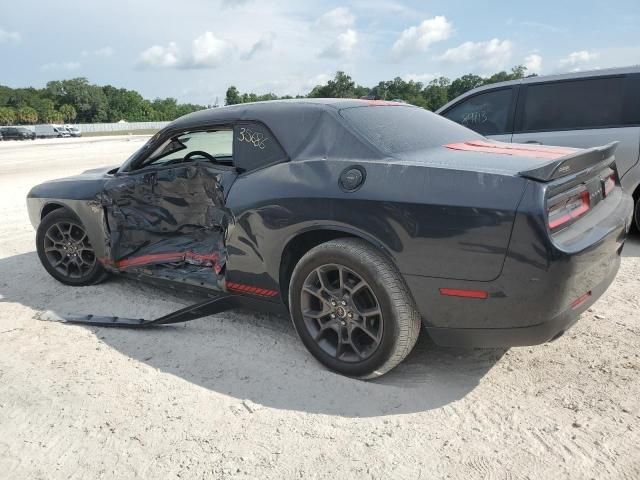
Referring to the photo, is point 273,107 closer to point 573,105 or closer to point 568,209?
point 568,209

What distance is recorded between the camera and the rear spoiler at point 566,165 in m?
2.32

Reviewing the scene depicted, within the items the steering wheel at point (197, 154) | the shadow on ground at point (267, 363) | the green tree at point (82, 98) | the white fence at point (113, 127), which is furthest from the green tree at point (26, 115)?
the steering wheel at point (197, 154)

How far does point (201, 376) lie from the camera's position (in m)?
3.04

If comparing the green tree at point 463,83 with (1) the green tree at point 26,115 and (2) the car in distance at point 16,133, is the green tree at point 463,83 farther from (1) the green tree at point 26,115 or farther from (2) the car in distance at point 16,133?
(1) the green tree at point 26,115

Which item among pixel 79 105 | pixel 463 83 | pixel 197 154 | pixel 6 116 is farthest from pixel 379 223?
pixel 79 105

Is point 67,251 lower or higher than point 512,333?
lower

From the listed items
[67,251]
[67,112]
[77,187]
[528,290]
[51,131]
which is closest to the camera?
[528,290]

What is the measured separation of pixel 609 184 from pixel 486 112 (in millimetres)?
3174

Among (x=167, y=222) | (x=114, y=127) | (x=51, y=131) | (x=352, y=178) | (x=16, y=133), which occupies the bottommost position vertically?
(x=114, y=127)

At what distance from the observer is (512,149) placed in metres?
3.06

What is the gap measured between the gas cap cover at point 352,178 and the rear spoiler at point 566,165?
802mm

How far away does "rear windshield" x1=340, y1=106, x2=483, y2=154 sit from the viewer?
2.99m

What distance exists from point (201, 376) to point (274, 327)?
765mm

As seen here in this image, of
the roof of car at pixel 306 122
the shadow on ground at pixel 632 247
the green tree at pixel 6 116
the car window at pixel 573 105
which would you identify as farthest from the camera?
the green tree at pixel 6 116
